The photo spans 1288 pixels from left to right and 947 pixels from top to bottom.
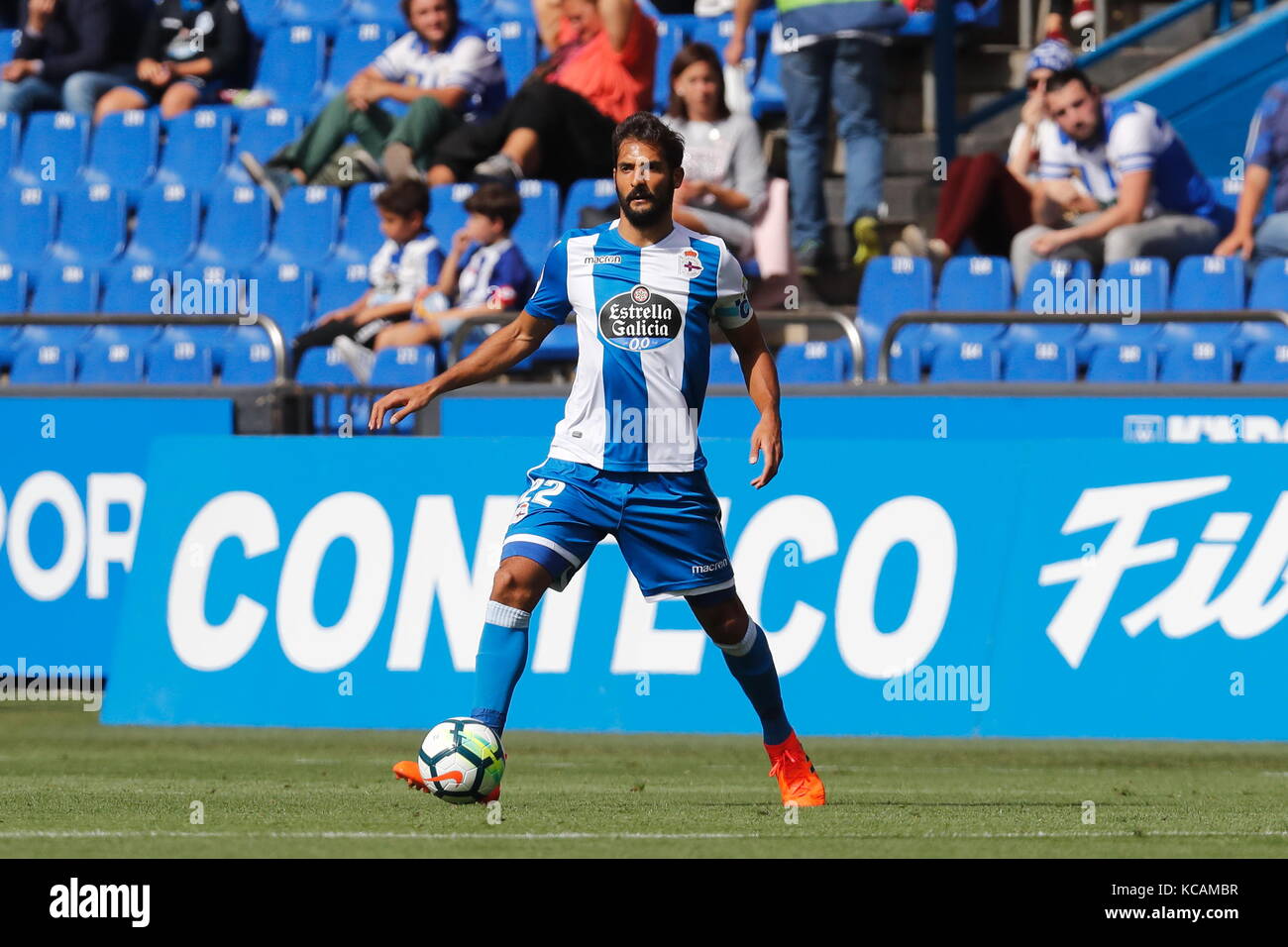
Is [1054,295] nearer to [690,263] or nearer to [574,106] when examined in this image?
[574,106]

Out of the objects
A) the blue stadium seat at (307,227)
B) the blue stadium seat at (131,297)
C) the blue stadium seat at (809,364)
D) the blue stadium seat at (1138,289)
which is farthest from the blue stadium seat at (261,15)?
the blue stadium seat at (1138,289)

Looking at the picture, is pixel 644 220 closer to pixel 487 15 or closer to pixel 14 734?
pixel 14 734

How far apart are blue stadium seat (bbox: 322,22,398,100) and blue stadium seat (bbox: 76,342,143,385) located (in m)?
3.75

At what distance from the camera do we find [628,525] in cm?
692

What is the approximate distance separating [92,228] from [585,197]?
4.18 metres

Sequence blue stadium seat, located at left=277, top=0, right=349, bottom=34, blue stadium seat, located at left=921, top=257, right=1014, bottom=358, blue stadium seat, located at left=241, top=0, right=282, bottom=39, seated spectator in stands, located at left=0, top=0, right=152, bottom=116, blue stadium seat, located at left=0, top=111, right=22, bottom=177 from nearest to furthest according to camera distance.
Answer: blue stadium seat, located at left=921, top=257, right=1014, bottom=358, blue stadium seat, located at left=0, top=111, right=22, bottom=177, seated spectator in stands, located at left=0, top=0, right=152, bottom=116, blue stadium seat, located at left=277, top=0, right=349, bottom=34, blue stadium seat, located at left=241, top=0, right=282, bottom=39

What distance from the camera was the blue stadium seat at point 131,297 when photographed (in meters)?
15.1

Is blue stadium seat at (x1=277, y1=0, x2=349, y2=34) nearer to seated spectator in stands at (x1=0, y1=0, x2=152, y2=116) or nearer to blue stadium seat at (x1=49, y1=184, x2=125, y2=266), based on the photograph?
seated spectator in stands at (x1=0, y1=0, x2=152, y2=116)

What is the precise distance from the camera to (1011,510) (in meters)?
9.52

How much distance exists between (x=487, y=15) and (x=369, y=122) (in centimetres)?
181

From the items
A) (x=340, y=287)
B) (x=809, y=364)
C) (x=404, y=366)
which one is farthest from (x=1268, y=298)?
(x=340, y=287)

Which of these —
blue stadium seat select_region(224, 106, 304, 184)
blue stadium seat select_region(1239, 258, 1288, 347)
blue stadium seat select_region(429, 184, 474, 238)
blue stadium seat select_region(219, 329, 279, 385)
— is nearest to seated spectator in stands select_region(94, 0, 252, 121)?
blue stadium seat select_region(224, 106, 304, 184)

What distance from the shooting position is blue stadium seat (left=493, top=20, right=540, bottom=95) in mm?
16438
